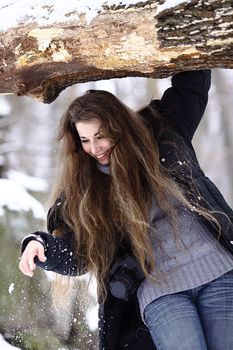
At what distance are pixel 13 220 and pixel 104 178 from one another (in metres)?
2.76

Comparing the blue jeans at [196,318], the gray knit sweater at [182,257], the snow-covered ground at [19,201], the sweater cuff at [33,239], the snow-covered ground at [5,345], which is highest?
the sweater cuff at [33,239]

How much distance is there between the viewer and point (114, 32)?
57.6 inches

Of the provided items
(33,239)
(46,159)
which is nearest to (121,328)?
(33,239)

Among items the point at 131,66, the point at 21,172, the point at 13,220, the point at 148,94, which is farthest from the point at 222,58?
the point at 148,94

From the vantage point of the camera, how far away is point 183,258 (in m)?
1.79

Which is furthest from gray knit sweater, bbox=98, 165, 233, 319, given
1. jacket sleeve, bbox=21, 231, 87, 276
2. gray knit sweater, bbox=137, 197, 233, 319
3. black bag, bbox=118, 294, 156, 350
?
jacket sleeve, bbox=21, 231, 87, 276

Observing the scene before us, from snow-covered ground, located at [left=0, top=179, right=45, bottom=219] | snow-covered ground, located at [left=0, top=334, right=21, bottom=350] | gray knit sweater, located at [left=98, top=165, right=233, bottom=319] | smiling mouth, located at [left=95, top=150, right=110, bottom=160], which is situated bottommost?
snow-covered ground, located at [left=0, top=334, right=21, bottom=350]

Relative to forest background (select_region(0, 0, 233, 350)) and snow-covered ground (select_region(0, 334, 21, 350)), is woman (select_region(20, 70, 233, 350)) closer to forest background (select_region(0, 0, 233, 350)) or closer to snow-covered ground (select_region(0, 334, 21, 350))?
forest background (select_region(0, 0, 233, 350))

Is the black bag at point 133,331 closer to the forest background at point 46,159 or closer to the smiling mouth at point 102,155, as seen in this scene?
the forest background at point 46,159

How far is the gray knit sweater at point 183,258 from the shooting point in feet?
5.74

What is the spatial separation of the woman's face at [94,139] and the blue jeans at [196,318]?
0.53 metres

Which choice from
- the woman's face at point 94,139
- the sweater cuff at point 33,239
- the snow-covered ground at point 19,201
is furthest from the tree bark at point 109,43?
the snow-covered ground at point 19,201

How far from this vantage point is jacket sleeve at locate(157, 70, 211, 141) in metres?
1.92

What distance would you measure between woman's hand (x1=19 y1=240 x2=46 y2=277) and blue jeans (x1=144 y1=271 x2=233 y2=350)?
398 millimetres
